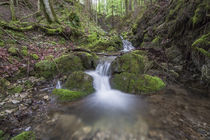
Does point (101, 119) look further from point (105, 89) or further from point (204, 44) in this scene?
point (204, 44)

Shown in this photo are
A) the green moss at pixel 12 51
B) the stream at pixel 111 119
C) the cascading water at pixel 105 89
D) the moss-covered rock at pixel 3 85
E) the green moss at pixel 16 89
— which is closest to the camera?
the stream at pixel 111 119

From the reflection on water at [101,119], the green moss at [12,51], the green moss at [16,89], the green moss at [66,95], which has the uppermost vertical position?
the green moss at [12,51]

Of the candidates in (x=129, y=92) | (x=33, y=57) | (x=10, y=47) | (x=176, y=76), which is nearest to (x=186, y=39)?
(x=176, y=76)

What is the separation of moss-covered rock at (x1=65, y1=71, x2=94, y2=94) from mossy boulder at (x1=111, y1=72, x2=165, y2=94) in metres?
1.32

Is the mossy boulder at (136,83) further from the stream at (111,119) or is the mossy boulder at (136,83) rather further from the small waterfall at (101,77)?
the small waterfall at (101,77)

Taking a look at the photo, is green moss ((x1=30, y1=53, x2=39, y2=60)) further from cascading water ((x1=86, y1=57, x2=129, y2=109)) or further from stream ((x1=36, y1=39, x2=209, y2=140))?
stream ((x1=36, y1=39, x2=209, y2=140))

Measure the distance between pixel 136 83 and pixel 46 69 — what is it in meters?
4.76

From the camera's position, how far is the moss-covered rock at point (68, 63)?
19.2ft

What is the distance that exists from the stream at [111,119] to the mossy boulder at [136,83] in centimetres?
36

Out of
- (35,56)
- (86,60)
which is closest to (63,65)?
(86,60)

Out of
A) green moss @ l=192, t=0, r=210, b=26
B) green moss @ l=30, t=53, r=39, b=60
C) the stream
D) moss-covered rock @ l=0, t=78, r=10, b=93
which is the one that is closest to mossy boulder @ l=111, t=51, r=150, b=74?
the stream

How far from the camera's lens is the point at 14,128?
8.71 feet

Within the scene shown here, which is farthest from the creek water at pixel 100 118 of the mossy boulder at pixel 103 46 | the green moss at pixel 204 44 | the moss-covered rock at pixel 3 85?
the mossy boulder at pixel 103 46

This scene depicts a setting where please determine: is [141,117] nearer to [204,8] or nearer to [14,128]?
[14,128]
